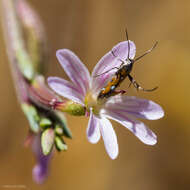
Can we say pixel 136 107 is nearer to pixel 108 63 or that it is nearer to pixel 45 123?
pixel 108 63

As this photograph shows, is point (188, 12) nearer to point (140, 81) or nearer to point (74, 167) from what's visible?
point (140, 81)

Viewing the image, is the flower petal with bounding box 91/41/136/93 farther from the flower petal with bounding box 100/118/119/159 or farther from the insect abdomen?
the flower petal with bounding box 100/118/119/159

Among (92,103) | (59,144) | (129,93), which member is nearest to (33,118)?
(59,144)

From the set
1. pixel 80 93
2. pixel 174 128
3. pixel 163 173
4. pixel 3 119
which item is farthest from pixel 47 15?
pixel 80 93

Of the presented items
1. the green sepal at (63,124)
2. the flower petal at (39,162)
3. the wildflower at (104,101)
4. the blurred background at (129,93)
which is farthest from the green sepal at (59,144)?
the blurred background at (129,93)

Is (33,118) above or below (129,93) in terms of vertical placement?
above

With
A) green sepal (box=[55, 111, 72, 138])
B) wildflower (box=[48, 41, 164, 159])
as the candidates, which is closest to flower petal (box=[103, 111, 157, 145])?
wildflower (box=[48, 41, 164, 159])

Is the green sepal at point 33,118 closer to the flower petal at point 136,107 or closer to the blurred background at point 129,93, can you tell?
the flower petal at point 136,107
